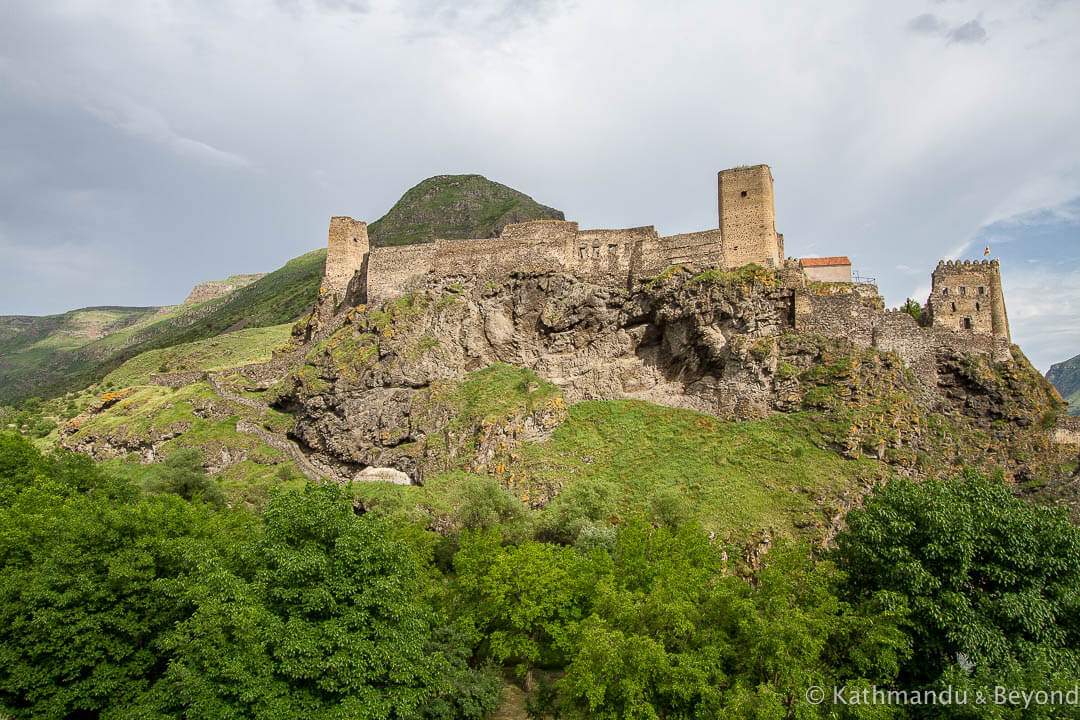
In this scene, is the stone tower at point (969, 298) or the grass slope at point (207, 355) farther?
the grass slope at point (207, 355)

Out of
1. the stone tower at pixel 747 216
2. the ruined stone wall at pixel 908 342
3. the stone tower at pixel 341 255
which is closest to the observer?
the ruined stone wall at pixel 908 342

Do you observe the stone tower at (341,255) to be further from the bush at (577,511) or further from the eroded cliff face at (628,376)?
the bush at (577,511)

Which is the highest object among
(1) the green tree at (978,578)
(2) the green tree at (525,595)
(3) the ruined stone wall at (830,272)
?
(3) the ruined stone wall at (830,272)

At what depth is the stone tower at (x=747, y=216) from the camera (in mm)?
44406

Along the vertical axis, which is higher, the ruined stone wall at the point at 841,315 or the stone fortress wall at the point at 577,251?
the stone fortress wall at the point at 577,251

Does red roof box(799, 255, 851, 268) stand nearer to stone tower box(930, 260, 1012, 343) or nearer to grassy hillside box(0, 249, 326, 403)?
stone tower box(930, 260, 1012, 343)

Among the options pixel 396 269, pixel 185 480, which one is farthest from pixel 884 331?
pixel 185 480

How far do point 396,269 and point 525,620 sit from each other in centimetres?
3431

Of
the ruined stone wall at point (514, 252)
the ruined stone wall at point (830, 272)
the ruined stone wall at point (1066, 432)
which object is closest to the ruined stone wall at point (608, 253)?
the ruined stone wall at point (514, 252)

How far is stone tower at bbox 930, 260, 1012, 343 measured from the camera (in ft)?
142

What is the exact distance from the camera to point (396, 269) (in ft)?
171

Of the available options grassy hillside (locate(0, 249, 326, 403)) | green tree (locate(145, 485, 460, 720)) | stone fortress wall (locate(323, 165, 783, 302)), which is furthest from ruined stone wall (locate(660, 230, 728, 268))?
grassy hillside (locate(0, 249, 326, 403))

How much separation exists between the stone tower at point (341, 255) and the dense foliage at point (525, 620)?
33.1 meters

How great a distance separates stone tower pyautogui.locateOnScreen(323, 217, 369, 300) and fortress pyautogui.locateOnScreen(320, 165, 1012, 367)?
164 cm
